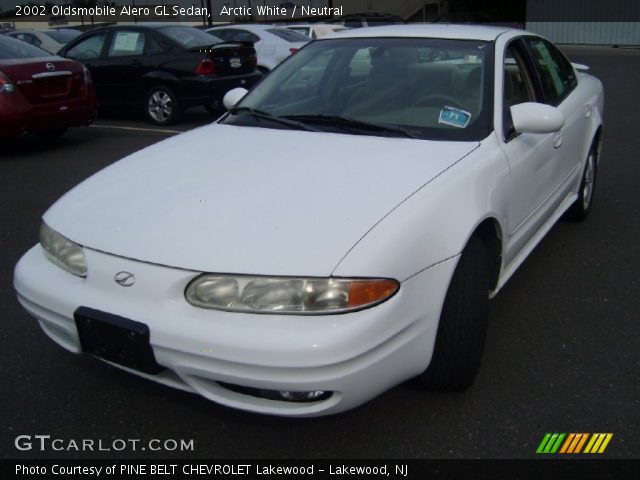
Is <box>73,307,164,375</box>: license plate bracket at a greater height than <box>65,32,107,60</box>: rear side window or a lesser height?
greater

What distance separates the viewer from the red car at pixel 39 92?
283 inches

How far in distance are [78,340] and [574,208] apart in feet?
12.0

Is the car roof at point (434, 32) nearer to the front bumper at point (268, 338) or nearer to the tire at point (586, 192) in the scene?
the tire at point (586, 192)

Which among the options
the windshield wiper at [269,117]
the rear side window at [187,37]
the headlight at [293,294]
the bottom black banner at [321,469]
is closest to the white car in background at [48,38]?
the rear side window at [187,37]

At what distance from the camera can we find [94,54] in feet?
32.2

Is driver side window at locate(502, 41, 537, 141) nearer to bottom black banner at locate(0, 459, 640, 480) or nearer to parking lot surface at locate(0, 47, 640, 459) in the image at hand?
parking lot surface at locate(0, 47, 640, 459)

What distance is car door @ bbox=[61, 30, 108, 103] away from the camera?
9672 mm

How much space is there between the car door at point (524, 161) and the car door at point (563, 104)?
4.6 inches

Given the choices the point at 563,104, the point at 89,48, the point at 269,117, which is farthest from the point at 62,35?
the point at 563,104

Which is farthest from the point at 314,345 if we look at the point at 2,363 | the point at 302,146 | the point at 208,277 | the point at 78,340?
the point at 2,363

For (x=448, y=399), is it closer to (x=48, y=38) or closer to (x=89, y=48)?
(x=89, y=48)

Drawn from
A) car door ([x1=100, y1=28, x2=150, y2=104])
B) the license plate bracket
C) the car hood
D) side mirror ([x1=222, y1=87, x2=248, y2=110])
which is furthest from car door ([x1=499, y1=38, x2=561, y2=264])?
car door ([x1=100, y1=28, x2=150, y2=104])

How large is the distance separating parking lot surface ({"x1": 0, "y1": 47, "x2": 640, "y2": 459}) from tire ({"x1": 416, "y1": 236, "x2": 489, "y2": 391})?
0.41ft

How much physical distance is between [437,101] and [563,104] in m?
1.24
